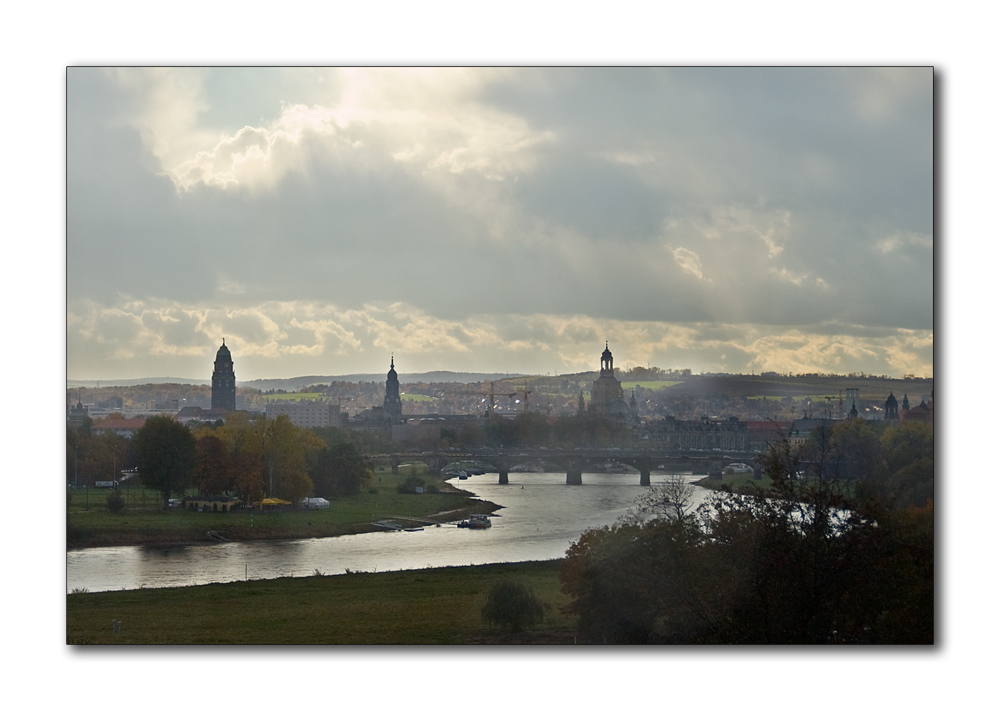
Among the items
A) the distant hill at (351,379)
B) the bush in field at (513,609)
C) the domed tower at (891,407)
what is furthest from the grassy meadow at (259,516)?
the domed tower at (891,407)

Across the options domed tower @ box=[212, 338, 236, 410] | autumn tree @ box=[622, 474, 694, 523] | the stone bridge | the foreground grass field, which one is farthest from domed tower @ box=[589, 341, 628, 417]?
domed tower @ box=[212, 338, 236, 410]

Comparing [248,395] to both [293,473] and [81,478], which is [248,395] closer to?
[293,473]

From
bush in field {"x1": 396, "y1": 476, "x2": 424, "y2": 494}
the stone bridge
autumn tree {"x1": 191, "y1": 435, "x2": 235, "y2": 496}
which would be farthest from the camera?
bush in field {"x1": 396, "y1": 476, "x2": 424, "y2": 494}

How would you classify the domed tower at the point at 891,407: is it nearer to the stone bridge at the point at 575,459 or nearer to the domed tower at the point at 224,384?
the stone bridge at the point at 575,459

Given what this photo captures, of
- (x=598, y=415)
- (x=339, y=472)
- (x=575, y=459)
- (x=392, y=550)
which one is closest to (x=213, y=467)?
(x=339, y=472)

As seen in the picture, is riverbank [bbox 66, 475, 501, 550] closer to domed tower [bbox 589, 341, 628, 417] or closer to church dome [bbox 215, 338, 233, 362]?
church dome [bbox 215, 338, 233, 362]

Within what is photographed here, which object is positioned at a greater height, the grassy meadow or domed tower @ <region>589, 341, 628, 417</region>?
domed tower @ <region>589, 341, 628, 417</region>
